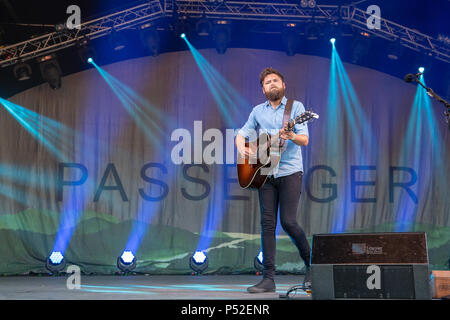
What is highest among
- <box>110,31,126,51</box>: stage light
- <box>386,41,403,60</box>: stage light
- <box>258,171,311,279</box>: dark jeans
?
<box>110,31,126,51</box>: stage light

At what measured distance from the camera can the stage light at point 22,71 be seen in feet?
22.2

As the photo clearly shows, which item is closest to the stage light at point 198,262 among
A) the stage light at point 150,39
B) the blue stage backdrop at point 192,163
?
the blue stage backdrop at point 192,163

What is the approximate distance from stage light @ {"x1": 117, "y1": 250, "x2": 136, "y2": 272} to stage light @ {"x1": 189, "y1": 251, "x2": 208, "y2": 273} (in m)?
0.71

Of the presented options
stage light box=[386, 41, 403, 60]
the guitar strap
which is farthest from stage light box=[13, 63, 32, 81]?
stage light box=[386, 41, 403, 60]

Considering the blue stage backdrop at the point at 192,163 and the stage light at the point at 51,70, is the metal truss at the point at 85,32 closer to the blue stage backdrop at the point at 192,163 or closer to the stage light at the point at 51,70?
the stage light at the point at 51,70

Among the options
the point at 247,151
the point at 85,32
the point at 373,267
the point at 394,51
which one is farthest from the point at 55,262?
the point at 394,51

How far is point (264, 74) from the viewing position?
404 centimetres

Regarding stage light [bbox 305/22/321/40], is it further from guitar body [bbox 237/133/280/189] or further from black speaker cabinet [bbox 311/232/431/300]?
black speaker cabinet [bbox 311/232/431/300]

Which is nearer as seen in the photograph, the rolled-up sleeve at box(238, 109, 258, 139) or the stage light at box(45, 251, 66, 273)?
the rolled-up sleeve at box(238, 109, 258, 139)

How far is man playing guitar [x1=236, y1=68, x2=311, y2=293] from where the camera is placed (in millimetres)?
3842

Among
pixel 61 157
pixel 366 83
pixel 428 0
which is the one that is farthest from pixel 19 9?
pixel 428 0
